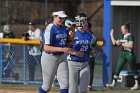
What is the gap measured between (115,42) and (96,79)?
153 centimetres

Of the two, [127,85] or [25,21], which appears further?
[25,21]

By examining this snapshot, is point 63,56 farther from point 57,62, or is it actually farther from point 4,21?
point 4,21

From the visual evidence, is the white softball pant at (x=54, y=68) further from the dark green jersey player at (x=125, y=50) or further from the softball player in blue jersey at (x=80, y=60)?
the dark green jersey player at (x=125, y=50)

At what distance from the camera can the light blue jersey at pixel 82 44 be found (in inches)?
506

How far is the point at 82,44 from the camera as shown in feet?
42.2

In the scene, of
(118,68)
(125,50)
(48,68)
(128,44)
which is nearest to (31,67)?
(118,68)

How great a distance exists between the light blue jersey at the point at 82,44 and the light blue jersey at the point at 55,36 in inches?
11.0

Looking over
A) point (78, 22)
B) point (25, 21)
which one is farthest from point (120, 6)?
point (25, 21)

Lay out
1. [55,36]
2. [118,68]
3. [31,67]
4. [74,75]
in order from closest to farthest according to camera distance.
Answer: [55,36]
[74,75]
[118,68]
[31,67]

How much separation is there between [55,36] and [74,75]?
0.93 meters

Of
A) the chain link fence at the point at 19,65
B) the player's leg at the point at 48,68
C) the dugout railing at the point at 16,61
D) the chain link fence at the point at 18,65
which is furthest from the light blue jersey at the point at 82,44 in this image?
the chain link fence at the point at 18,65

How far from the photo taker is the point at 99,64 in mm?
18141

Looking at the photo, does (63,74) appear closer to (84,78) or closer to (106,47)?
(84,78)

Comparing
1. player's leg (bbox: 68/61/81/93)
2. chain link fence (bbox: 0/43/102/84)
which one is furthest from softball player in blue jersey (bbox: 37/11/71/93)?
chain link fence (bbox: 0/43/102/84)
